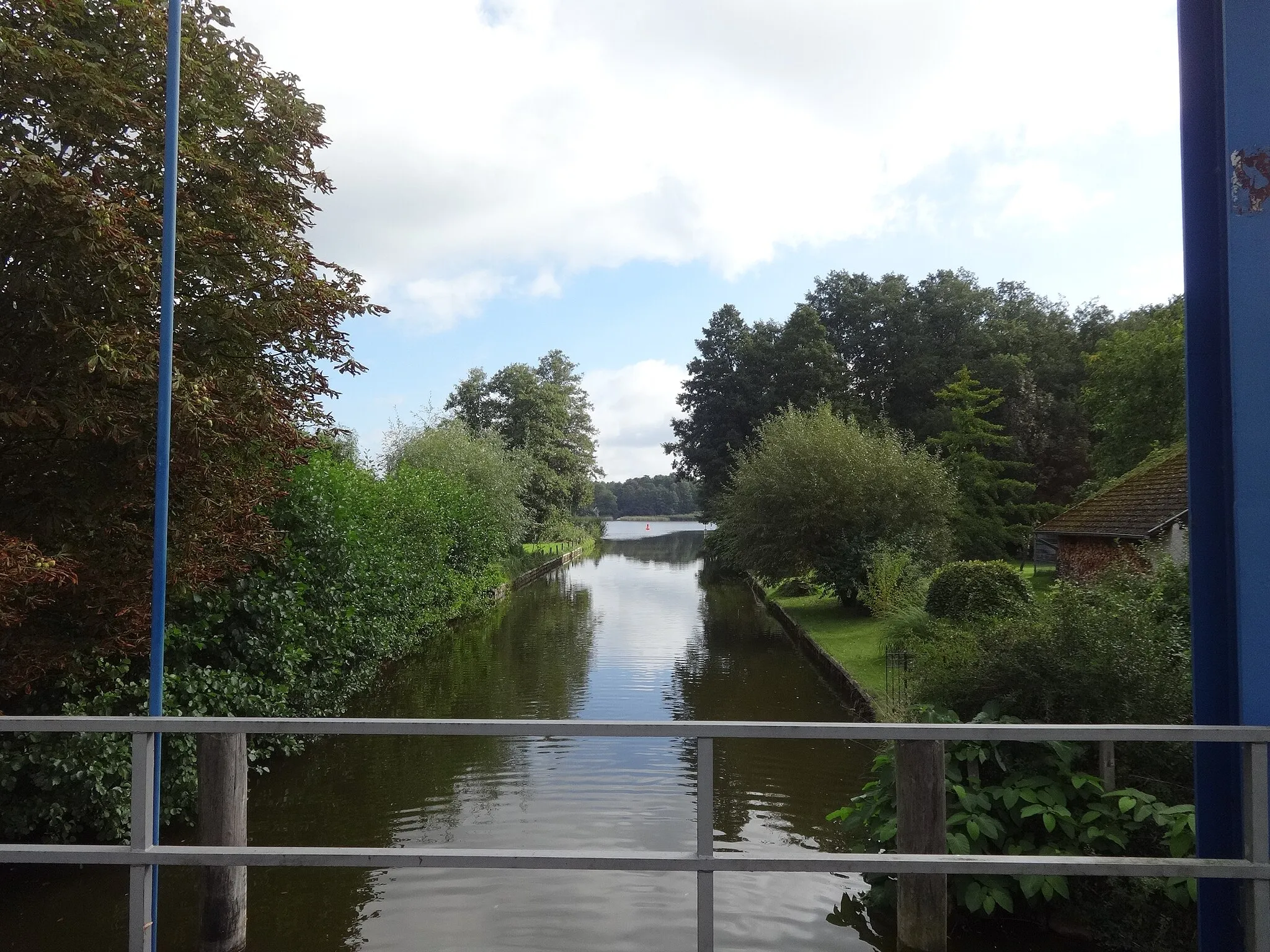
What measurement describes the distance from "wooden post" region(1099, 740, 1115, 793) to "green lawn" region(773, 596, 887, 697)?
705cm

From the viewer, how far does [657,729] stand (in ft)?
9.57

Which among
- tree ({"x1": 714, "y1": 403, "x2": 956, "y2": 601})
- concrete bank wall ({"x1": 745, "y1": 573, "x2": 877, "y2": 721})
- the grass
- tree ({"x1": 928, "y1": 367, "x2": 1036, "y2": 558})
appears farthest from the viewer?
tree ({"x1": 928, "y1": 367, "x2": 1036, "y2": 558})

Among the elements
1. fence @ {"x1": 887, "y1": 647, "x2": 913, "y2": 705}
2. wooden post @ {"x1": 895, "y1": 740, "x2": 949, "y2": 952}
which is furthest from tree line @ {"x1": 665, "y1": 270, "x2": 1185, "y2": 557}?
wooden post @ {"x1": 895, "y1": 740, "x2": 949, "y2": 952}

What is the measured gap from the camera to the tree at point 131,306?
5.56 metres

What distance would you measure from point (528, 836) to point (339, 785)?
8.43ft

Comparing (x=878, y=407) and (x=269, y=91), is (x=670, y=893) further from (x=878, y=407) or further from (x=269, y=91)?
(x=878, y=407)

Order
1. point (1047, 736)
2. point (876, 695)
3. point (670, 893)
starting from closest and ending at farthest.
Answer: point (1047, 736) < point (670, 893) < point (876, 695)

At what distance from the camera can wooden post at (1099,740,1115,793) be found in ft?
17.5

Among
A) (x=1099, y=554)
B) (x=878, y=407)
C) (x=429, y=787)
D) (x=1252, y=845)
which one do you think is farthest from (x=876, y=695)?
(x=878, y=407)

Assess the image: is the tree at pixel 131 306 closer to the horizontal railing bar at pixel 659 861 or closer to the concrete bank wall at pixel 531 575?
the horizontal railing bar at pixel 659 861

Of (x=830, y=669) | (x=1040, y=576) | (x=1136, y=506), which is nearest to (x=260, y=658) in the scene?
(x=830, y=669)

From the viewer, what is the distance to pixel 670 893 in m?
6.47

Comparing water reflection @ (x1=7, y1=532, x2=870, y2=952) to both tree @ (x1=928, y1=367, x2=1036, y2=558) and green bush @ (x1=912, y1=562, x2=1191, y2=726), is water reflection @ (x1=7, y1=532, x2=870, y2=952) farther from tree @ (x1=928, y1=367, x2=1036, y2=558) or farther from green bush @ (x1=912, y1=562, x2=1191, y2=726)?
tree @ (x1=928, y1=367, x2=1036, y2=558)

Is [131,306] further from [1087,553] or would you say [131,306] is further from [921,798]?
[1087,553]
